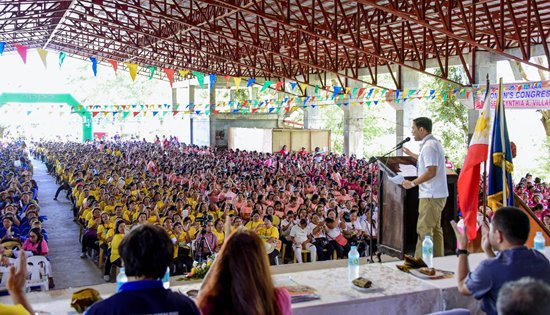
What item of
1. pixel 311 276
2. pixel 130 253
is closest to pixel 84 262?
pixel 311 276

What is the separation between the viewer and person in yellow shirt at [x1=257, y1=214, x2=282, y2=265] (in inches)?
304

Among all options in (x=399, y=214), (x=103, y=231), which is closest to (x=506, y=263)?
(x=399, y=214)

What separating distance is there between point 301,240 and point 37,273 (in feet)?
11.9

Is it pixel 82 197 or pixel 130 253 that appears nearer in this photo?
pixel 130 253

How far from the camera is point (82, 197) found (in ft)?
→ 36.5

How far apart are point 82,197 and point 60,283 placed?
3715mm

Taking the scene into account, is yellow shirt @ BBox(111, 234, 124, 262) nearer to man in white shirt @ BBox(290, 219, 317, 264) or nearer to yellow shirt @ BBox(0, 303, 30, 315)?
man in white shirt @ BBox(290, 219, 317, 264)

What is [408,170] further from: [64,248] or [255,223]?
[64,248]

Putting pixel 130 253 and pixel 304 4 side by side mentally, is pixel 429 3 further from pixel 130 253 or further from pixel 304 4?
pixel 130 253

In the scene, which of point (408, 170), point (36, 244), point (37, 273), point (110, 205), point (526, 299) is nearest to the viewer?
point (526, 299)

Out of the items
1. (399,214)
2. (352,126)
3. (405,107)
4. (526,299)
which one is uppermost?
(405,107)

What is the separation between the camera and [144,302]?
191cm

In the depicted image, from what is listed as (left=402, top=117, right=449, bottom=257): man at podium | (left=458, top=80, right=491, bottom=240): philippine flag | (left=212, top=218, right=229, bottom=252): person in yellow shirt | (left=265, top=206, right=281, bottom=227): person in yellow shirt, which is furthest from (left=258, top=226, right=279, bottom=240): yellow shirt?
(left=458, top=80, right=491, bottom=240): philippine flag

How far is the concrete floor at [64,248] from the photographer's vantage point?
308 inches
